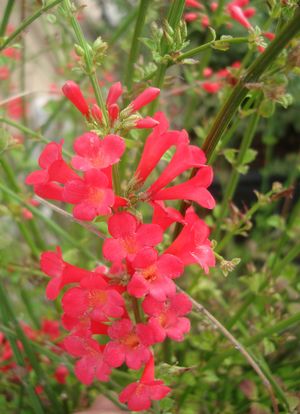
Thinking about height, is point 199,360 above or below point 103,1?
below

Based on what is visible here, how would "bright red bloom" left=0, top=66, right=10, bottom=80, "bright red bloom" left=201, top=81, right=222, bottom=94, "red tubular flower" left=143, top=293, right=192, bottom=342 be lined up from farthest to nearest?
"bright red bloom" left=0, top=66, right=10, bottom=80 → "bright red bloom" left=201, top=81, right=222, bottom=94 → "red tubular flower" left=143, top=293, right=192, bottom=342

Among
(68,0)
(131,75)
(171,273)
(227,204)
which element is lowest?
(227,204)

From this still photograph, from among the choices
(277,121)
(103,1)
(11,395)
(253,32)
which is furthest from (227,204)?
(103,1)

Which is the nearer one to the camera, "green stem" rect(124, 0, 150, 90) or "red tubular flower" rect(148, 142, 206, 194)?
"red tubular flower" rect(148, 142, 206, 194)

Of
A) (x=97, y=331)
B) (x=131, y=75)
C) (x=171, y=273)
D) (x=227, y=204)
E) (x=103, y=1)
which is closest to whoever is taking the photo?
(x=171, y=273)

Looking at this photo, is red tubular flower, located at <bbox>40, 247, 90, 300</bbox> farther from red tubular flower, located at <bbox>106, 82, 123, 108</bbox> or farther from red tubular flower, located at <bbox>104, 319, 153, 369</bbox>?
red tubular flower, located at <bbox>106, 82, 123, 108</bbox>

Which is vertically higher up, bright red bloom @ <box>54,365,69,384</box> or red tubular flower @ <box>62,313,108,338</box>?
red tubular flower @ <box>62,313,108,338</box>

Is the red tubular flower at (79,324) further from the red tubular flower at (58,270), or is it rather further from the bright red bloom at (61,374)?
the bright red bloom at (61,374)

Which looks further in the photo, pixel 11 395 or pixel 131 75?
pixel 11 395

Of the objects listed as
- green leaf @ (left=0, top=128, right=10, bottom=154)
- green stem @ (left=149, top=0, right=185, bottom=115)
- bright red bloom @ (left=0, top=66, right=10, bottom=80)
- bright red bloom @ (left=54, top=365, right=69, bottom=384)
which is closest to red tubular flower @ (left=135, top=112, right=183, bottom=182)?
green stem @ (left=149, top=0, right=185, bottom=115)

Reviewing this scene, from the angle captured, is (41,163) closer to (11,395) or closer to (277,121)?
(11,395)
